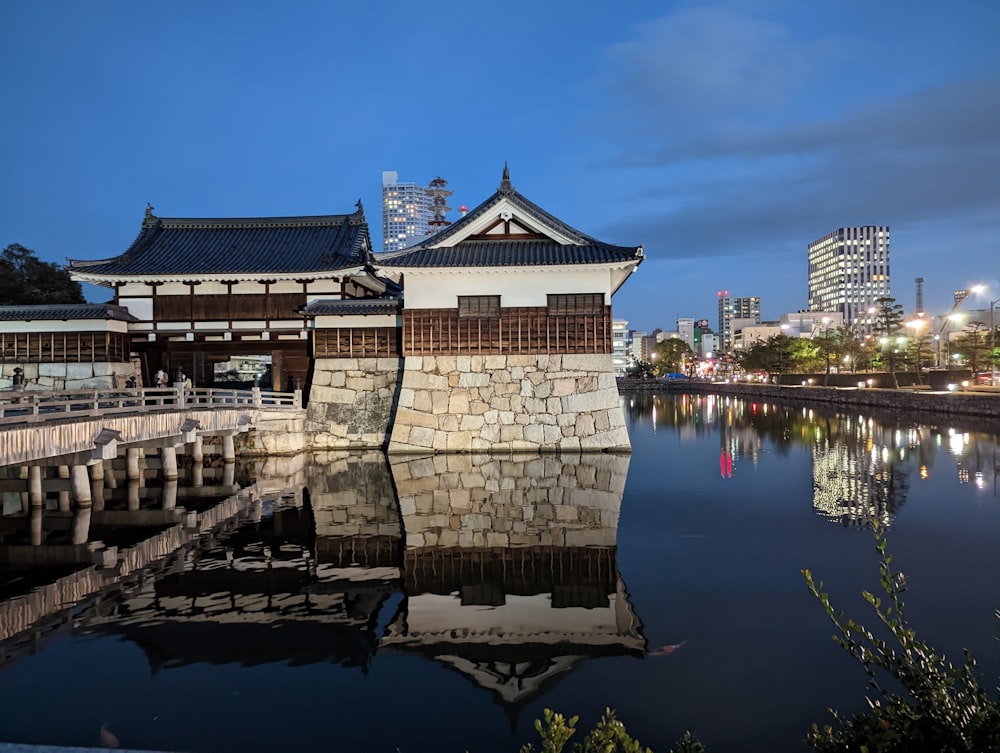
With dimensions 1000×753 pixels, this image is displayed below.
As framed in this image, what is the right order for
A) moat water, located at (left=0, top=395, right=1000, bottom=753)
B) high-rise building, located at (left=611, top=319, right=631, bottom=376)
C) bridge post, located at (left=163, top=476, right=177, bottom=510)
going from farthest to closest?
1. high-rise building, located at (left=611, top=319, right=631, bottom=376)
2. bridge post, located at (left=163, top=476, right=177, bottom=510)
3. moat water, located at (left=0, top=395, right=1000, bottom=753)

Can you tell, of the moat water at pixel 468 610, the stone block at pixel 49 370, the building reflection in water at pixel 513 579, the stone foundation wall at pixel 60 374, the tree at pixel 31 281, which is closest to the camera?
the moat water at pixel 468 610

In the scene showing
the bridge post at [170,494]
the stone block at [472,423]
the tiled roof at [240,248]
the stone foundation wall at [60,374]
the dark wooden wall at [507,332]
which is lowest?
the bridge post at [170,494]

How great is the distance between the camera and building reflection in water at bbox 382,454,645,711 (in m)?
7.32

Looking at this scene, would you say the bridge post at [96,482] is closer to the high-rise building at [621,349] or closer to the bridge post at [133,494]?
the bridge post at [133,494]

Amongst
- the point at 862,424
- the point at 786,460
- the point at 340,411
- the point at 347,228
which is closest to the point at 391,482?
the point at 340,411

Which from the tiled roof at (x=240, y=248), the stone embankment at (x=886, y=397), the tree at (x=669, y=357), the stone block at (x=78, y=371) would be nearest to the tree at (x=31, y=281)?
the tiled roof at (x=240, y=248)

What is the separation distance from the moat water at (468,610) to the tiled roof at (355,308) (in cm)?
985

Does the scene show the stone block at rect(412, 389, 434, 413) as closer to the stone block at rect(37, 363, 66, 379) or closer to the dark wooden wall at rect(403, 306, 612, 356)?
the dark wooden wall at rect(403, 306, 612, 356)

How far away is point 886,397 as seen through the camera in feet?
153

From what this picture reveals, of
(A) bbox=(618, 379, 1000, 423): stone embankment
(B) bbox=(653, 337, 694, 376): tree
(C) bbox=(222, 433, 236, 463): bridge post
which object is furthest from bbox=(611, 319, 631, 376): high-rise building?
(C) bbox=(222, 433, 236, 463): bridge post

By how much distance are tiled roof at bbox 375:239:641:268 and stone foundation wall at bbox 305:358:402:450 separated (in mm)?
4688

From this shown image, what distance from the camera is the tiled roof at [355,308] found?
85.6ft

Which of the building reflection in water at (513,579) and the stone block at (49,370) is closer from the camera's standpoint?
the building reflection in water at (513,579)

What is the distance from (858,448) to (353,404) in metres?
21.0
